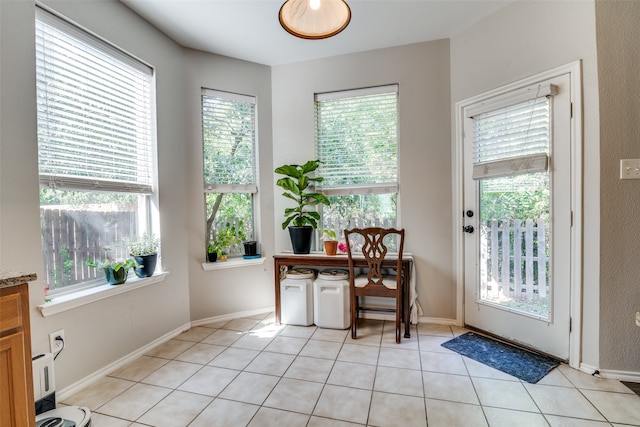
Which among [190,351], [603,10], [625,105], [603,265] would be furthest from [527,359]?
[190,351]

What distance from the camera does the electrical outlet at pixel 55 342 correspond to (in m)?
1.67

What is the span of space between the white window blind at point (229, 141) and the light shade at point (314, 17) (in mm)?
1733

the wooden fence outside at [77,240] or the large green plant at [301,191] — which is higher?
the large green plant at [301,191]

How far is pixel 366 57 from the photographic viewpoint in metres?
2.91

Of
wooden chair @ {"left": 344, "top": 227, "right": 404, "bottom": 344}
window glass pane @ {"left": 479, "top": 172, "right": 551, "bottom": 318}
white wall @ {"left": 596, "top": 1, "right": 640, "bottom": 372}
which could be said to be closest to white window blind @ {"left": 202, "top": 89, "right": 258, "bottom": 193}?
wooden chair @ {"left": 344, "top": 227, "right": 404, "bottom": 344}

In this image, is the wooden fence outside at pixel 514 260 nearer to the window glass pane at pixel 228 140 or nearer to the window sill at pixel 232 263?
the window sill at pixel 232 263

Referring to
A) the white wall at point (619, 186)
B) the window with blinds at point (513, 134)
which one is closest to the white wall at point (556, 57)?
the white wall at point (619, 186)

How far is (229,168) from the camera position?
9.82 feet

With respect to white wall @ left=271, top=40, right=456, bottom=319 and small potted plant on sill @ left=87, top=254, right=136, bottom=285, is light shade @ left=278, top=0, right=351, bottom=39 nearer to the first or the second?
white wall @ left=271, top=40, right=456, bottom=319

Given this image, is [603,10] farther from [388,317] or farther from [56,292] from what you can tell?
[56,292]

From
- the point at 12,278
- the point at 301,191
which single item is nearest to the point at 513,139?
the point at 301,191

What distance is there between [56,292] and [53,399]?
60 centimetres

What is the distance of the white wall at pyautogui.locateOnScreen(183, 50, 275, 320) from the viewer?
2.79 m

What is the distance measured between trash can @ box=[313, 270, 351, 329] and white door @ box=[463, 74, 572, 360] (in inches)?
43.9
